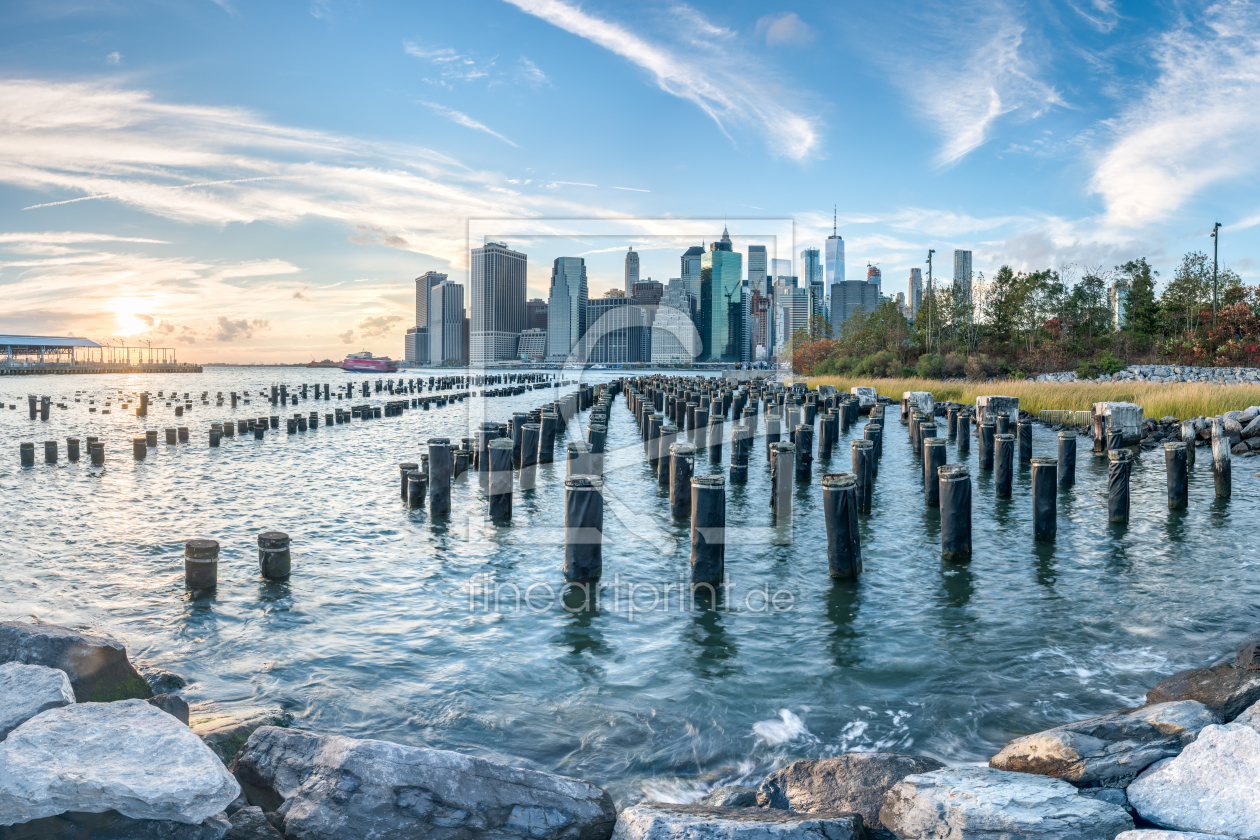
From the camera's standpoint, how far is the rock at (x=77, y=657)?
5.59 m

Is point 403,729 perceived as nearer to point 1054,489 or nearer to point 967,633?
point 967,633

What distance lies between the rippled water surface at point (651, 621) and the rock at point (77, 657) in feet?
2.57

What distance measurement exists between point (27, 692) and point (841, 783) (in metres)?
5.45

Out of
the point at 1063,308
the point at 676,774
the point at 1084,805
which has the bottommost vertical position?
the point at 676,774

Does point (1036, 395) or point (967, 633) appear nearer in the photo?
point (967, 633)

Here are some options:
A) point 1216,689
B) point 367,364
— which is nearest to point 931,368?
point 1216,689

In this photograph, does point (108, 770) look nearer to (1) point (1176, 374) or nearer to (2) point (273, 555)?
(2) point (273, 555)

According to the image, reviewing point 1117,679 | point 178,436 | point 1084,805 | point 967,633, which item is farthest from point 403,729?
point 178,436

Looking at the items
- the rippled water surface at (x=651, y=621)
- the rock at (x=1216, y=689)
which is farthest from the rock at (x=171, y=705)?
the rock at (x=1216, y=689)

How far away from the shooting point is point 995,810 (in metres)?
4.08

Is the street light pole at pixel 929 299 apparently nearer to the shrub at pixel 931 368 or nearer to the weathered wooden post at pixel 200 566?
the shrub at pixel 931 368

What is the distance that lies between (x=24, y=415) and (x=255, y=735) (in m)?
43.2

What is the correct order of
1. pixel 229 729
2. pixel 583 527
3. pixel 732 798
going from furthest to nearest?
pixel 583 527
pixel 229 729
pixel 732 798

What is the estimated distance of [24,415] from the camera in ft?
122
